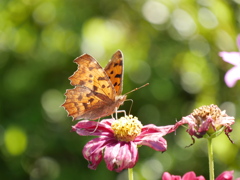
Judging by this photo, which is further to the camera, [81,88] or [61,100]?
[61,100]

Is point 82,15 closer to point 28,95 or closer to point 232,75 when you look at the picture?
point 28,95

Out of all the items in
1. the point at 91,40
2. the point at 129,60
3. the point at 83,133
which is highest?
the point at 83,133

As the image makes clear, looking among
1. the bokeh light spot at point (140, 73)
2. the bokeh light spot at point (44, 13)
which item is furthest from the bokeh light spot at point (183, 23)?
the bokeh light spot at point (44, 13)

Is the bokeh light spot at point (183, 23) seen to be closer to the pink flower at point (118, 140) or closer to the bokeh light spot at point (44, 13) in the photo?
the bokeh light spot at point (44, 13)

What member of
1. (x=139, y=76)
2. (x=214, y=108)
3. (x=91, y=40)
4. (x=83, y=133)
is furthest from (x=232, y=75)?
(x=139, y=76)

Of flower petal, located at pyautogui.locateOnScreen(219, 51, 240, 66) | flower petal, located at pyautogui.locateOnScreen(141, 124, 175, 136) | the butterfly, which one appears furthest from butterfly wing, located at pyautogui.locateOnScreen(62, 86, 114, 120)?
flower petal, located at pyautogui.locateOnScreen(219, 51, 240, 66)

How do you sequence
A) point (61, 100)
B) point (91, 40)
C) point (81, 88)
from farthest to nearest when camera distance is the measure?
point (61, 100)
point (91, 40)
point (81, 88)
